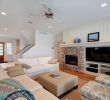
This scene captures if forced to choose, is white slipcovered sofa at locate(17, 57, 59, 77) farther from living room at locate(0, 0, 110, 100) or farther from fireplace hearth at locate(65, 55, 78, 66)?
fireplace hearth at locate(65, 55, 78, 66)

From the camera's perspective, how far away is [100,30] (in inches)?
173

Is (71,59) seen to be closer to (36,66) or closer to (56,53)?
(56,53)

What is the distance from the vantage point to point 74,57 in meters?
5.57

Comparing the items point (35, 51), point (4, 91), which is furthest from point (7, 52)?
point (4, 91)

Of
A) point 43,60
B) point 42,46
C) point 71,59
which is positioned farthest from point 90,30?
point 42,46

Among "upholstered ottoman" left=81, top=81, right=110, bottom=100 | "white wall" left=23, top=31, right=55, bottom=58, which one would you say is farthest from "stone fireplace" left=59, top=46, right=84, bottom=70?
"upholstered ottoman" left=81, top=81, right=110, bottom=100

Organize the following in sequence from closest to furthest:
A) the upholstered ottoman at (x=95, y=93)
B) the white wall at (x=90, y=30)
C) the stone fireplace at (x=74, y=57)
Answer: the upholstered ottoman at (x=95, y=93) → the white wall at (x=90, y=30) → the stone fireplace at (x=74, y=57)

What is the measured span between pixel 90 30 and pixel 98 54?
53.4 inches

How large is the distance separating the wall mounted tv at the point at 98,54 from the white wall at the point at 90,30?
0.49 m

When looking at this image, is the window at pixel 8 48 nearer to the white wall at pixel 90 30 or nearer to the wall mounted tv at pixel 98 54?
the white wall at pixel 90 30

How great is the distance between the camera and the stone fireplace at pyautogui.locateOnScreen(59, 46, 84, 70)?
196 inches

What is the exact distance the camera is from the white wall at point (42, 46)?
633cm

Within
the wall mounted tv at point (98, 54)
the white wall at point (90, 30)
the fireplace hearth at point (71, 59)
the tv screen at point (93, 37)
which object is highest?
the white wall at point (90, 30)

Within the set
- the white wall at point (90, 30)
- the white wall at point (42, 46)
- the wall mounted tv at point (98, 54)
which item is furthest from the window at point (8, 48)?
the wall mounted tv at point (98, 54)
